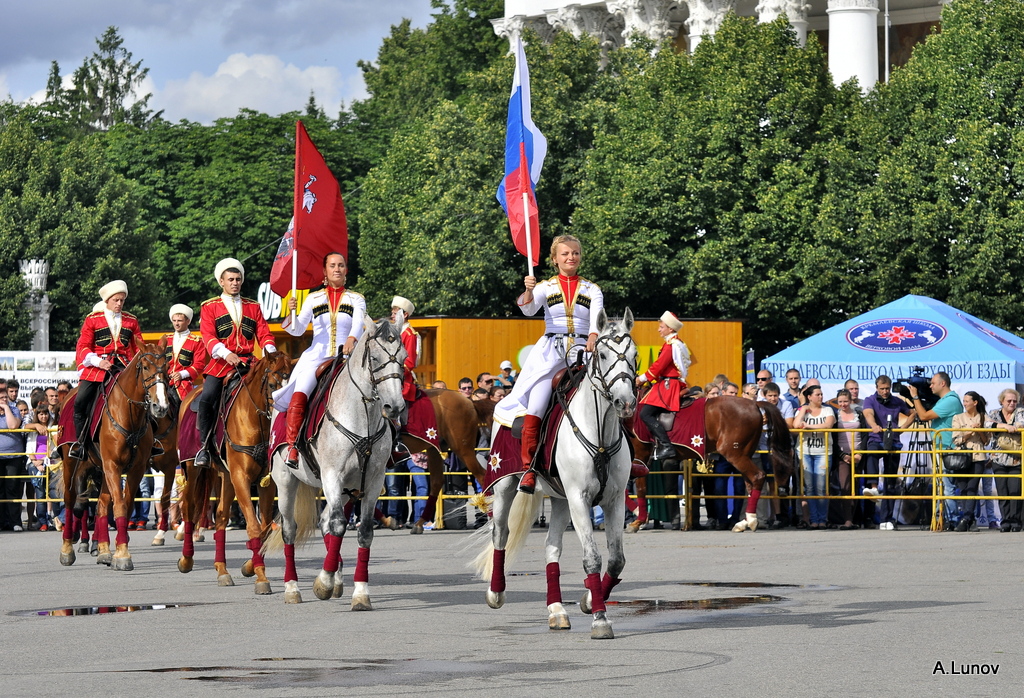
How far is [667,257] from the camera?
47250 mm

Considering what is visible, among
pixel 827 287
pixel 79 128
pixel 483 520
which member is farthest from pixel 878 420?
pixel 79 128

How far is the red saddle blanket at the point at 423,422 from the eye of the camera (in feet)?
76.2

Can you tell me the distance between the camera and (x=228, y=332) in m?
16.2

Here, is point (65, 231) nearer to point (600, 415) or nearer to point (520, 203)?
point (520, 203)

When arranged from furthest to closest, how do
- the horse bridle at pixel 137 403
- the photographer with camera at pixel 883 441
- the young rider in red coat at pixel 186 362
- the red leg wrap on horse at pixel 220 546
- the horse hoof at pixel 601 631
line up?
the photographer with camera at pixel 883 441 < the young rider in red coat at pixel 186 362 < the horse bridle at pixel 137 403 < the red leg wrap on horse at pixel 220 546 < the horse hoof at pixel 601 631

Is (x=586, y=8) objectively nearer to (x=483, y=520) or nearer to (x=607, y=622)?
(x=483, y=520)

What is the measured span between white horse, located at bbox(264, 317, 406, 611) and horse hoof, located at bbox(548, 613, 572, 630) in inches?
80.2

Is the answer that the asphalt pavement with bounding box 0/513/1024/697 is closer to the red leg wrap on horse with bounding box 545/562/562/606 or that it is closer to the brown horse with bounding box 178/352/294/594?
the red leg wrap on horse with bounding box 545/562/562/606

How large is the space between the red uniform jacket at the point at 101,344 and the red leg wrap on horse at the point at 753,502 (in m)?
9.69

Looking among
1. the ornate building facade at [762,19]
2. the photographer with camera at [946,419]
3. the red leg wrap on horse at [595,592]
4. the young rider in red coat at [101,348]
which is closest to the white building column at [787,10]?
→ the ornate building facade at [762,19]

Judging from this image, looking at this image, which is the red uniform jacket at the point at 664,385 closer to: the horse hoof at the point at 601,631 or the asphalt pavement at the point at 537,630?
the asphalt pavement at the point at 537,630

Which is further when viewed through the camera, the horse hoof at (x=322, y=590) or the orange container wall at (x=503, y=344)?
the orange container wall at (x=503, y=344)

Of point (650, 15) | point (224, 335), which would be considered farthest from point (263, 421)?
point (650, 15)

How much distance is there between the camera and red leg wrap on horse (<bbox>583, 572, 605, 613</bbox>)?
12008 millimetres
